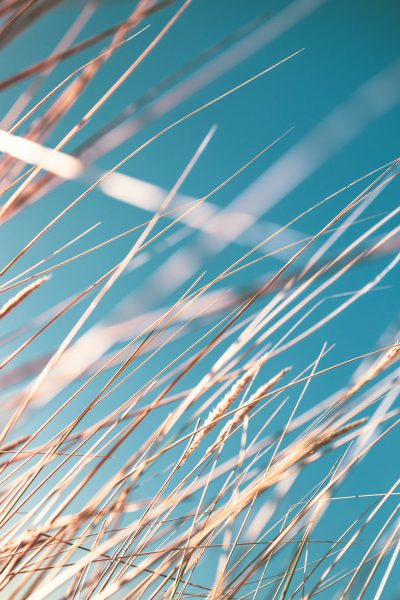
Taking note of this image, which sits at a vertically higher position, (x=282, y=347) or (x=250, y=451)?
(x=282, y=347)

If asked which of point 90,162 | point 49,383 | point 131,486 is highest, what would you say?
point 90,162

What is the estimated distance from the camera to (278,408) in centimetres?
84

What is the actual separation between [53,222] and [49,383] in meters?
0.21

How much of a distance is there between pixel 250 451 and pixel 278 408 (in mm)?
130

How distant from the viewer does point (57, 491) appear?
59 cm

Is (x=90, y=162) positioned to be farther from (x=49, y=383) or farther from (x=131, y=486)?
(x=131, y=486)

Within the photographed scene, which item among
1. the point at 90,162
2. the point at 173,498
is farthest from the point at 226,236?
the point at 173,498

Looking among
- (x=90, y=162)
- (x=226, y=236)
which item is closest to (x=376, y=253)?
(x=226, y=236)

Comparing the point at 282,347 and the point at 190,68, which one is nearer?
the point at 190,68

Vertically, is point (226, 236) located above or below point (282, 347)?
above

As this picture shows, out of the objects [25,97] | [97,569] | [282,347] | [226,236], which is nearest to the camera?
[226,236]

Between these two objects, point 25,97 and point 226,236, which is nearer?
point 226,236

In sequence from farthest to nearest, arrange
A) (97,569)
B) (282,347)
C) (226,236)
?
(97,569) → (282,347) → (226,236)

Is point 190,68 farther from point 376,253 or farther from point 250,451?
point 250,451
